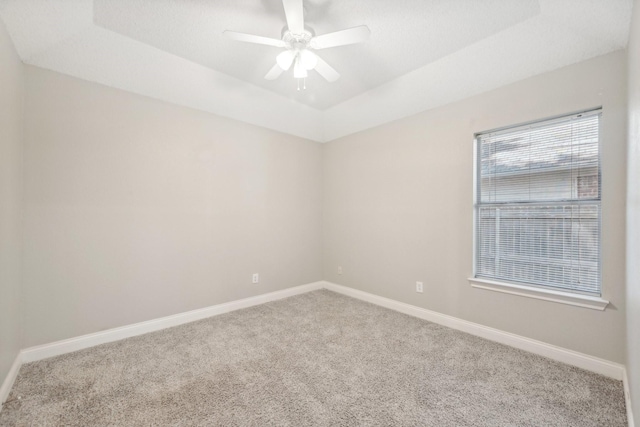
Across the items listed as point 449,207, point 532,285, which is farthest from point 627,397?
point 449,207

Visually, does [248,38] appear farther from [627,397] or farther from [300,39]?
[627,397]

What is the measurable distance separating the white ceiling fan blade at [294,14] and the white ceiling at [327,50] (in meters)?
0.20

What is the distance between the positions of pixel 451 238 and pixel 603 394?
148 cm

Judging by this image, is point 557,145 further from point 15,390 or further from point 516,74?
point 15,390

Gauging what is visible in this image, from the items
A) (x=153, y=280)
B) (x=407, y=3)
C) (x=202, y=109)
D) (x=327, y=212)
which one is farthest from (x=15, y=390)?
(x=407, y=3)

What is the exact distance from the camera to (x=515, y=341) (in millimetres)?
2340

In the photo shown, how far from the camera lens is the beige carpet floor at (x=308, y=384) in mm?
1551

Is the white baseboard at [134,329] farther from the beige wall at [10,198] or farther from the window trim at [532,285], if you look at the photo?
the window trim at [532,285]

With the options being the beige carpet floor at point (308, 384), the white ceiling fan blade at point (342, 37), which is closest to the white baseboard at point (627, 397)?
the beige carpet floor at point (308, 384)

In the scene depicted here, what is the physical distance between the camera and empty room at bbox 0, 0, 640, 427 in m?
1.72

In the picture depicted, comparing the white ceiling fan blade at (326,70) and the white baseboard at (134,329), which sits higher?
the white ceiling fan blade at (326,70)

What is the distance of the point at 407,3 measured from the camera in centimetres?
184

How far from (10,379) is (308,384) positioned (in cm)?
201

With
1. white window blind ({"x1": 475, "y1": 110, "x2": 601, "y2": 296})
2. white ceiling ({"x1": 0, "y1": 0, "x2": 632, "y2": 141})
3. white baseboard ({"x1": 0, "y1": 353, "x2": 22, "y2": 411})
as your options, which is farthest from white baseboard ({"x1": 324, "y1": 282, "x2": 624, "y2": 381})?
white baseboard ({"x1": 0, "y1": 353, "x2": 22, "y2": 411})
